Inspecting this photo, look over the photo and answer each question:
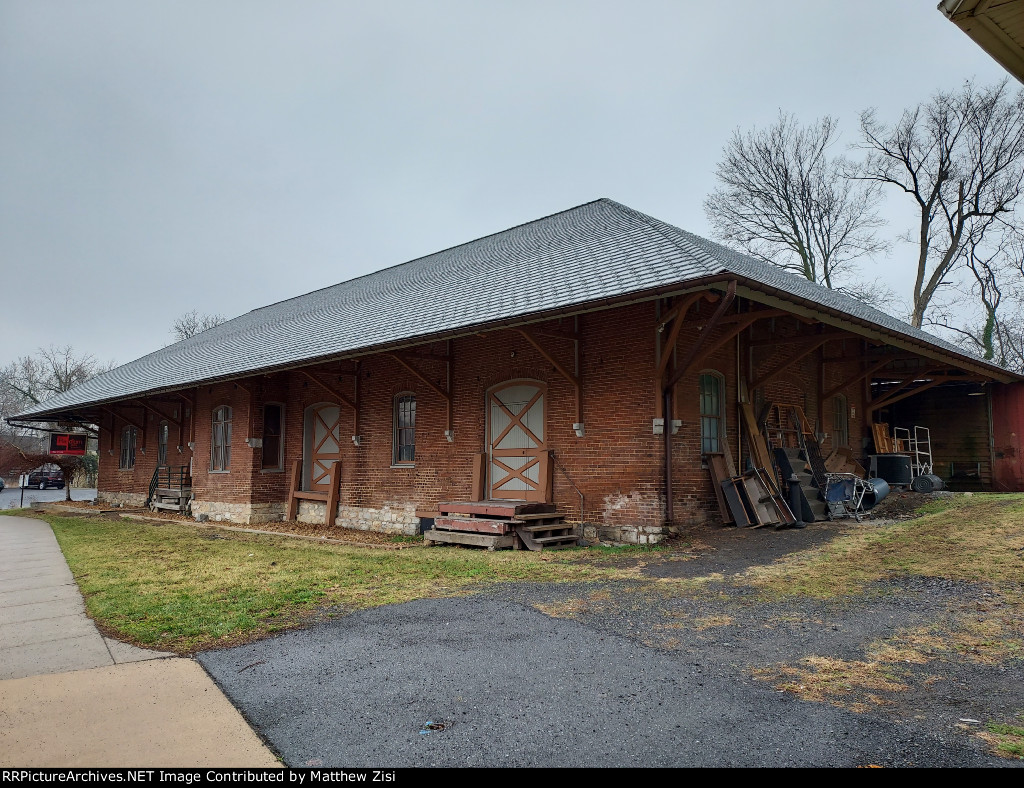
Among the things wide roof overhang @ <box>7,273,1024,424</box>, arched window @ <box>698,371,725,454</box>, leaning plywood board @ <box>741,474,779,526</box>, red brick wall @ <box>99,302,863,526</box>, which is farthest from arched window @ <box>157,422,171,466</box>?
leaning plywood board @ <box>741,474,779,526</box>

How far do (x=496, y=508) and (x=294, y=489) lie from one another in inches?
303

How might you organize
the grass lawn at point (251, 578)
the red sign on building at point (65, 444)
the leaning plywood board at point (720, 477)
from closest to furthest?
1. the grass lawn at point (251, 578)
2. the leaning plywood board at point (720, 477)
3. the red sign on building at point (65, 444)

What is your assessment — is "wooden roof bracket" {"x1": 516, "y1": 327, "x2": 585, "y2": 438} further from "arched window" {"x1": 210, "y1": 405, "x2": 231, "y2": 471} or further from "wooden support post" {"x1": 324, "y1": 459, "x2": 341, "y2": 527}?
"arched window" {"x1": 210, "y1": 405, "x2": 231, "y2": 471}

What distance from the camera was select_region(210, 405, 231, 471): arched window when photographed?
17.7 m

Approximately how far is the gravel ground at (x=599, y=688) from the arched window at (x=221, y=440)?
1317 cm

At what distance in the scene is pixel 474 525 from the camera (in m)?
10.7

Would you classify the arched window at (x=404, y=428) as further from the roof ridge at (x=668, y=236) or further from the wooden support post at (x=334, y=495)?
the roof ridge at (x=668, y=236)

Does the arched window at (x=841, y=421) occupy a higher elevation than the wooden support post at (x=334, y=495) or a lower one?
higher

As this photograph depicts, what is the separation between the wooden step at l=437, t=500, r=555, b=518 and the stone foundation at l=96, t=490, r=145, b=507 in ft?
52.5

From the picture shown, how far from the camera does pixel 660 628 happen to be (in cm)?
533

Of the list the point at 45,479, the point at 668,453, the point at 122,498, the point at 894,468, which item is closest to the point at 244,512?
the point at 122,498

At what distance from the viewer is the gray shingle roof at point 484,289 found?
9846 millimetres

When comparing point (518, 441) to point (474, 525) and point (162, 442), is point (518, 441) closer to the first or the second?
point (474, 525)

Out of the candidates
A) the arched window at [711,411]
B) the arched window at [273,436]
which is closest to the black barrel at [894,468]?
the arched window at [711,411]
